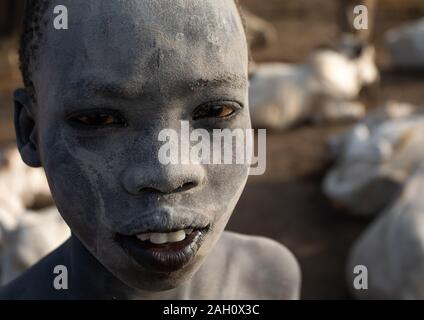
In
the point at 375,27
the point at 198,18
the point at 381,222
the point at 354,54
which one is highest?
the point at 375,27

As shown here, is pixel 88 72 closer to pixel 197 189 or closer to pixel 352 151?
pixel 197 189

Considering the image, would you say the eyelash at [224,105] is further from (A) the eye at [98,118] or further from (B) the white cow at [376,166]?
(B) the white cow at [376,166]

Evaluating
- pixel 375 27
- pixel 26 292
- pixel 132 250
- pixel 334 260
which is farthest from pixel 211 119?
pixel 375 27

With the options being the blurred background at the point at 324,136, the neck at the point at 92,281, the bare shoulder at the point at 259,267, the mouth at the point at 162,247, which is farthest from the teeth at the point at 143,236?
the blurred background at the point at 324,136

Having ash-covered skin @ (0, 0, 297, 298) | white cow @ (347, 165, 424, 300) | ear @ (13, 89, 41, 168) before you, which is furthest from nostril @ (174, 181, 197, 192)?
white cow @ (347, 165, 424, 300)

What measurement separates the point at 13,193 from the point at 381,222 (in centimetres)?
171

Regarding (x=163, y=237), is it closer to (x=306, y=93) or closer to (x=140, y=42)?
(x=140, y=42)

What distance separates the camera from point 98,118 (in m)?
1.20

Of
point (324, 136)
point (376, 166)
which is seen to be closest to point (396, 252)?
point (376, 166)

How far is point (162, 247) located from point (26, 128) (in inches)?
14.7

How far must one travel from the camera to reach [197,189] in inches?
48.0

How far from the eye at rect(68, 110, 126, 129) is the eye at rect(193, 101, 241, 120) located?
0.12 meters

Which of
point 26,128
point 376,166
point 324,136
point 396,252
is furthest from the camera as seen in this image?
point 324,136

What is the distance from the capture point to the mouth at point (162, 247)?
121 cm
